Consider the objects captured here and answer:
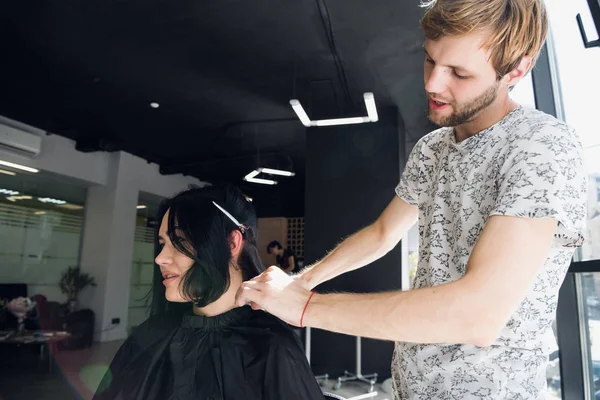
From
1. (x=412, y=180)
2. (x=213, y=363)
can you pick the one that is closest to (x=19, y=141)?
(x=213, y=363)

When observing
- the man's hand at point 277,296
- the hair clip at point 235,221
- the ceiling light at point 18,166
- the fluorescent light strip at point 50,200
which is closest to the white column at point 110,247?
the fluorescent light strip at point 50,200

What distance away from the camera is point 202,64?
4559 millimetres

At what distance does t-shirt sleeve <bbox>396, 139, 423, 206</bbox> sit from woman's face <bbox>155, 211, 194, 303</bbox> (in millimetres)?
701

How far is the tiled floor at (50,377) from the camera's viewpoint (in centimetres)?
440

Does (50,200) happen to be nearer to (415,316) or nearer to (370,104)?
(370,104)

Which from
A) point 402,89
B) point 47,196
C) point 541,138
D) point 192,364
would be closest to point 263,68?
point 402,89

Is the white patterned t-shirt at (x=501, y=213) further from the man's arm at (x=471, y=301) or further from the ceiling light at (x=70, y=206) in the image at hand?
the ceiling light at (x=70, y=206)

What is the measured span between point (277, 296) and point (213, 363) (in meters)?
0.67

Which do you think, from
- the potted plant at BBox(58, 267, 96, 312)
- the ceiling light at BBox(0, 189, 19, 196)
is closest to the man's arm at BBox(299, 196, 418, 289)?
the ceiling light at BBox(0, 189, 19, 196)

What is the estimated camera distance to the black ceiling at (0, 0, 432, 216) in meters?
3.65

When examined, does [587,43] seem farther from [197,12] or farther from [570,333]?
[197,12]

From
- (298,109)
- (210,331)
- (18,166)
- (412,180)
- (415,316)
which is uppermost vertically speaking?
(298,109)

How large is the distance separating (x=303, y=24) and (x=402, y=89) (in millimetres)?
1611

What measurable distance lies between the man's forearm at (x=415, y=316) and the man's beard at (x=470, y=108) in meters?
0.41
